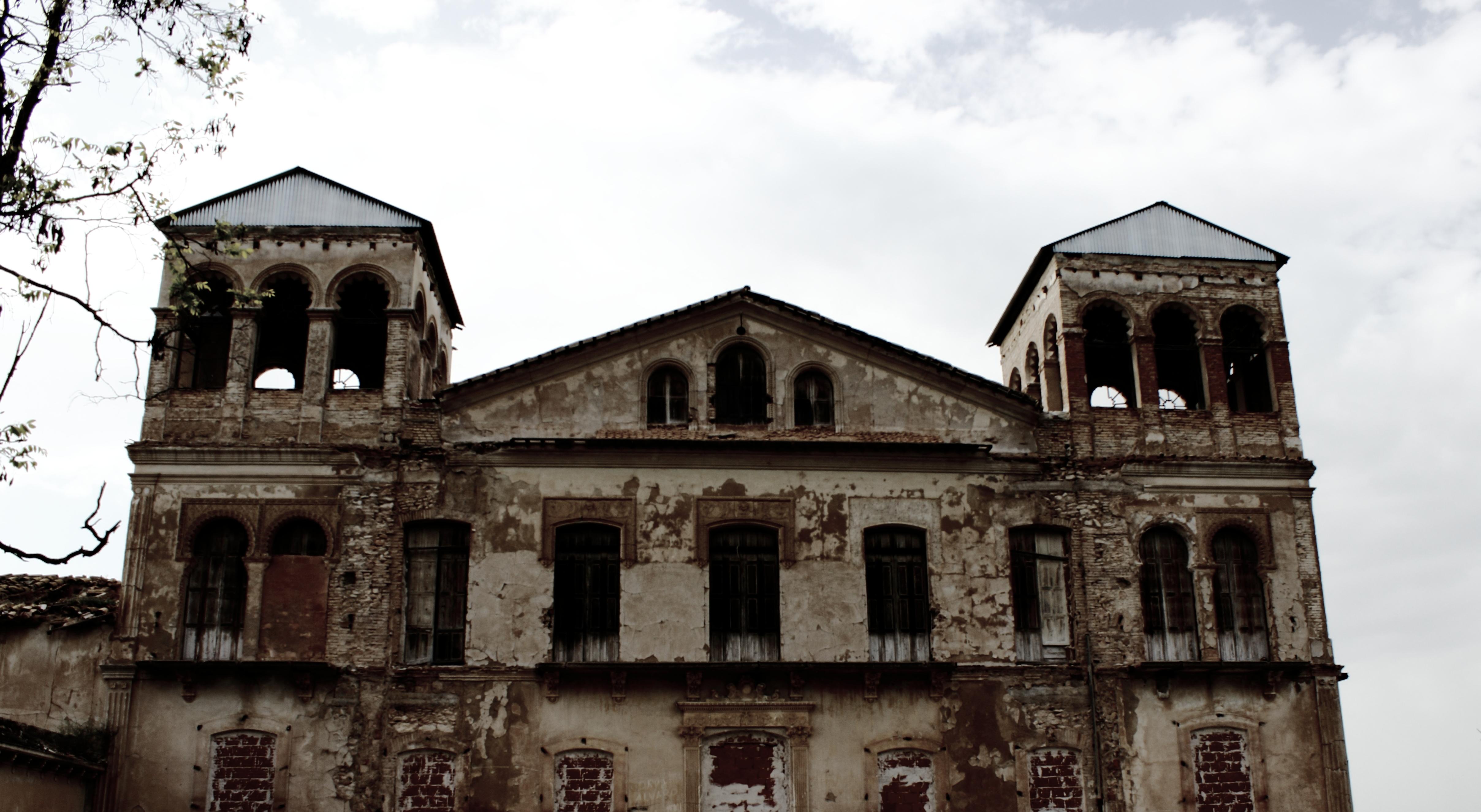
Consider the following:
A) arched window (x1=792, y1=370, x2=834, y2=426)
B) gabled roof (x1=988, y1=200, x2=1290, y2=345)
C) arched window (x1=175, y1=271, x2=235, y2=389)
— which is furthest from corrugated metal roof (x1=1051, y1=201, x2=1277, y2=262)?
arched window (x1=175, y1=271, x2=235, y2=389)

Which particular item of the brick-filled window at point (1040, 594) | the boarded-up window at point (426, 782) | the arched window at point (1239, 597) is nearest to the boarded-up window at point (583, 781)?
the boarded-up window at point (426, 782)

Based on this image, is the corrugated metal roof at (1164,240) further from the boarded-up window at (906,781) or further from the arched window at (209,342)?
the arched window at (209,342)

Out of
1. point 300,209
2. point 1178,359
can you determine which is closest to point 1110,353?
point 1178,359

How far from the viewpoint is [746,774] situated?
18.5m

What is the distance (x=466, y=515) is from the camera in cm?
1944

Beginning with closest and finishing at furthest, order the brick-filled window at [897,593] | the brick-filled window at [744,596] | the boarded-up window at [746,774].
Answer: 1. the boarded-up window at [746,774]
2. the brick-filled window at [744,596]
3. the brick-filled window at [897,593]

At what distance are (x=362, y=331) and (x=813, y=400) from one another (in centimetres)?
808

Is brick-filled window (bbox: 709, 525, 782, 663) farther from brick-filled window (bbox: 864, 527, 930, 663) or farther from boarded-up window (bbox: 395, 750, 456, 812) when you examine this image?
boarded-up window (bbox: 395, 750, 456, 812)

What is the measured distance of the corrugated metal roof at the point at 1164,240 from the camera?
2191 cm

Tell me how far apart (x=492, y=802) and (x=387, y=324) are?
761 centimetres

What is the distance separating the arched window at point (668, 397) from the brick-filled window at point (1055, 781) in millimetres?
7359

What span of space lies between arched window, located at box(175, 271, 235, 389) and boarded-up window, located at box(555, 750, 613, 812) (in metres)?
8.31

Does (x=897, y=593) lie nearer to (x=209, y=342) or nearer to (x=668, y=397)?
(x=668, y=397)

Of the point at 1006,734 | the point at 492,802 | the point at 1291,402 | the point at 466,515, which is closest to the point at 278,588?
the point at 466,515
